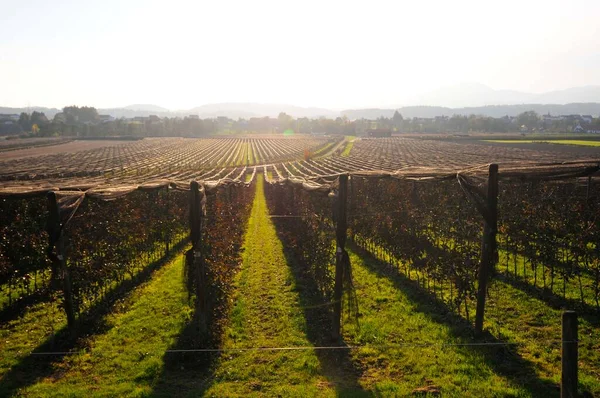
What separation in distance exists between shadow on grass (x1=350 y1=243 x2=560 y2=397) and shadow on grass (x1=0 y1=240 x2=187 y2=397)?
655cm

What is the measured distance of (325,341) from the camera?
24.1 ft

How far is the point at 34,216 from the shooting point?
40.2 feet

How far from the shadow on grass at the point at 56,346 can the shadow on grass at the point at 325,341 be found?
4.07 m

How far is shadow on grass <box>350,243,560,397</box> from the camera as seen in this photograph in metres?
5.60

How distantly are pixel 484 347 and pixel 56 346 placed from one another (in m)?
7.34

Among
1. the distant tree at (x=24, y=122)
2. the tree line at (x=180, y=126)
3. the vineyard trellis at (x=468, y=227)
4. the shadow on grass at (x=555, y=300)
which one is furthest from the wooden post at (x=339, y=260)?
the distant tree at (x=24, y=122)

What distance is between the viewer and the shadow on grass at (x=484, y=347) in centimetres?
560

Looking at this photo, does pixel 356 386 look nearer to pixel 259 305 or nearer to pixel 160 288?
pixel 259 305

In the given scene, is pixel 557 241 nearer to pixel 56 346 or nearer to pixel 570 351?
pixel 570 351

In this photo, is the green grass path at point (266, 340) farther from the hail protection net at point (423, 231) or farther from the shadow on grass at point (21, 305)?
the shadow on grass at point (21, 305)

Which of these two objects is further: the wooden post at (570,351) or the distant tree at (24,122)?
the distant tree at (24,122)

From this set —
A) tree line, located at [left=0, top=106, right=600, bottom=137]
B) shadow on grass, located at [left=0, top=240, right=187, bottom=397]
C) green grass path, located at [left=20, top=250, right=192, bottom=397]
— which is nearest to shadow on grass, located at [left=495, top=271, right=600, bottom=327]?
green grass path, located at [left=20, top=250, right=192, bottom=397]

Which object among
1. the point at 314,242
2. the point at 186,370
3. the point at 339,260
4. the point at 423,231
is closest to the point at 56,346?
the point at 186,370

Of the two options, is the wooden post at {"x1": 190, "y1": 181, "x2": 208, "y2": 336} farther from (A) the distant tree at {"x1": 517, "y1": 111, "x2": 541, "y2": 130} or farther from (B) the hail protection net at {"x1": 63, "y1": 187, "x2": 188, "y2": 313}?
(A) the distant tree at {"x1": 517, "y1": 111, "x2": 541, "y2": 130}
